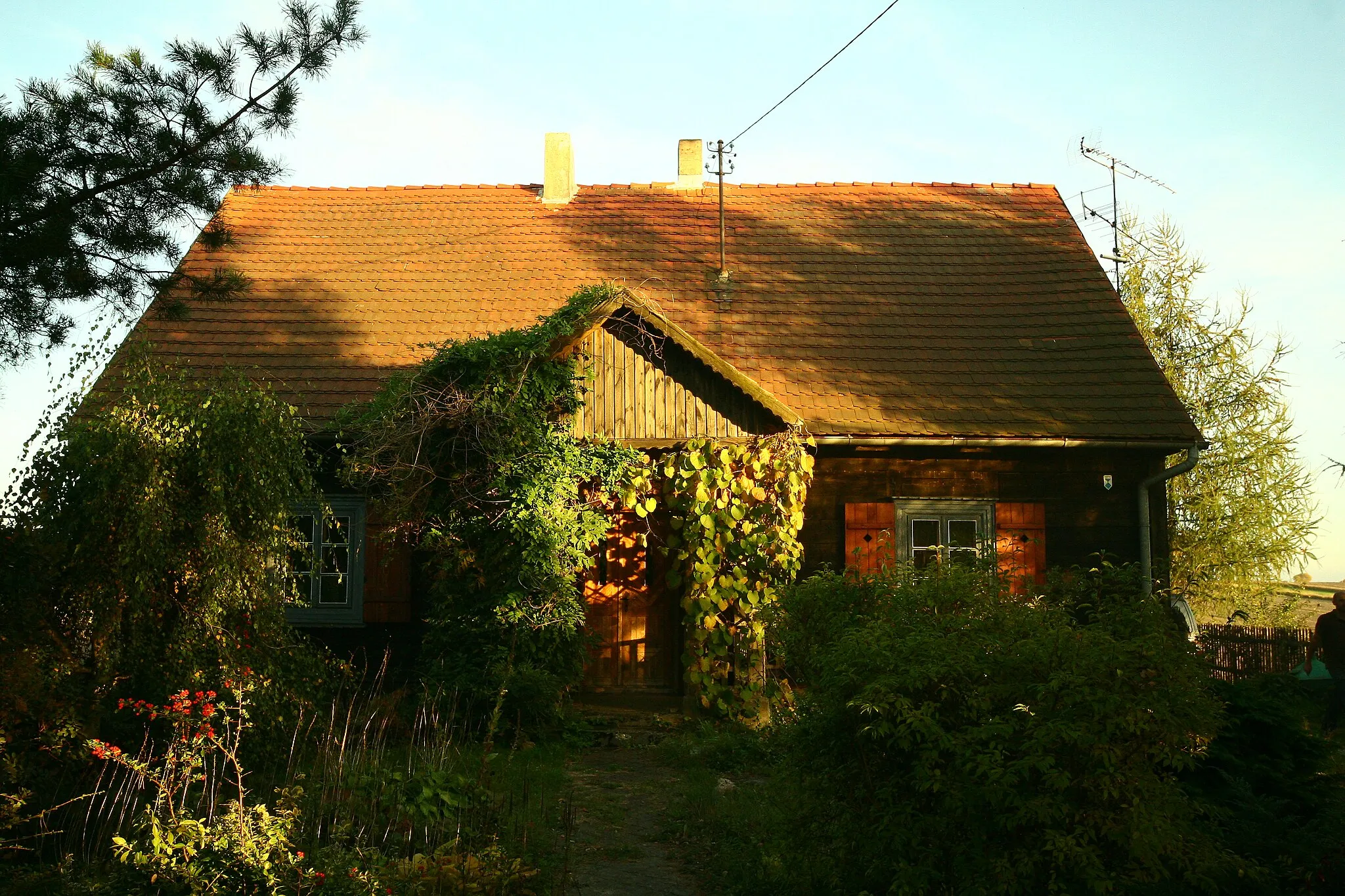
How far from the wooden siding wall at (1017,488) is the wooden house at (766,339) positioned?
0.03 meters

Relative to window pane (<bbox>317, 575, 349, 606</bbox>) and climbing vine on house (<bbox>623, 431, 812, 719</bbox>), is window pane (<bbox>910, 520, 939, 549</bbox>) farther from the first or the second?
window pane (<bbox>317, 575, 349, 606</bbox>)

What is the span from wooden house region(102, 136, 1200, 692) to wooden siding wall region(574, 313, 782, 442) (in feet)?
0.07

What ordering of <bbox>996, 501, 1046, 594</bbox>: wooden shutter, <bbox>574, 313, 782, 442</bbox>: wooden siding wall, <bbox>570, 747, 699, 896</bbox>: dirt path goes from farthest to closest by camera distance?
<bbox>996, 501, 1046, 594</bbox>: wooden shutter < <bbox>574, 313, 782, 442</bbox>: wooden siding wall < <bbox>570, 747, 699, 896</bbox>: dirt path

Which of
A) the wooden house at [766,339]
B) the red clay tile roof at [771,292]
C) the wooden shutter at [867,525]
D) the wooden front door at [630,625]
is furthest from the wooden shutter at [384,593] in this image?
the wooden shutter at [867,525]

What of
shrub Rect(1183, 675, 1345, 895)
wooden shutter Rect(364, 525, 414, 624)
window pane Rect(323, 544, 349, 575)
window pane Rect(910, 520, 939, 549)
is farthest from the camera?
window pane Rect(910, 520, 939, 549)

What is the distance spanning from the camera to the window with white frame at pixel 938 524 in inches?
465

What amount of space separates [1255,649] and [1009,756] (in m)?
12.1

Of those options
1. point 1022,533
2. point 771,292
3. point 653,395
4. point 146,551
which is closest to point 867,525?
point 1022,533

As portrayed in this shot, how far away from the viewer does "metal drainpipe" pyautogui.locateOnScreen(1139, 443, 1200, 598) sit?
11.5 meters

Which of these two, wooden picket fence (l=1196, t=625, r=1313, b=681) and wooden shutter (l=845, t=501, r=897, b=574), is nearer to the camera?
wooden shutter (l=845, t=501, r=897, b=574)

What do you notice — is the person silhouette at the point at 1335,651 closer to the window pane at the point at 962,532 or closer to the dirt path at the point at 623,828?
the window pane at the point at 962,532

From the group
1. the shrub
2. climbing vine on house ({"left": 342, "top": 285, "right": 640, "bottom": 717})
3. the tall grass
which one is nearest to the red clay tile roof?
climbing vine on house ({"left": 342, "top": 285, "right": 640, "bottom": 717})

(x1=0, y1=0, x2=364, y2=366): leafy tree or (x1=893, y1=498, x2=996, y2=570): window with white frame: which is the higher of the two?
(x1=0, y1=0, x2=364, y2=366): leafy tree

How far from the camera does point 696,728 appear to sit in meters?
9.62
